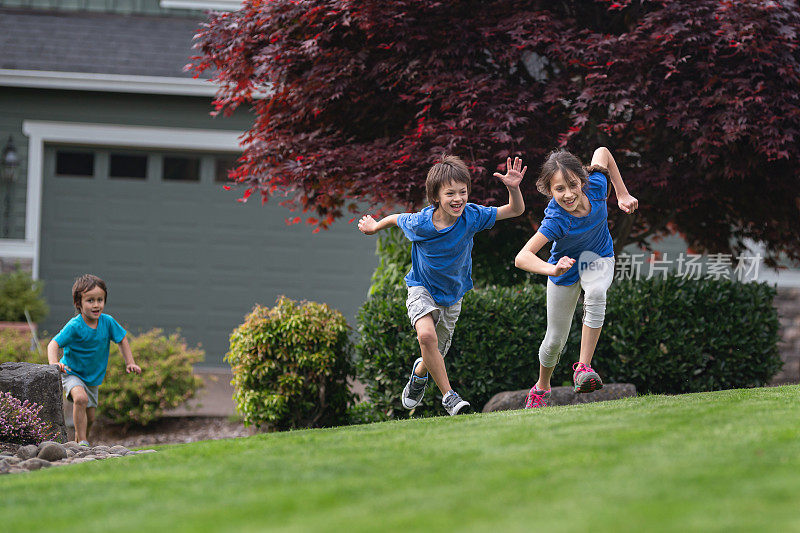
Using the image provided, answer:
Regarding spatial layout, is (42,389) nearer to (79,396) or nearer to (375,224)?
(79,396)

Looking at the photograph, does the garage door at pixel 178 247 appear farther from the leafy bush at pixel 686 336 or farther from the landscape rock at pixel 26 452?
the landscape rock at pixel 26 452

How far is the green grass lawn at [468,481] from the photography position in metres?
2.85

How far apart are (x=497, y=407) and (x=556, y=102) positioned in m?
2.55

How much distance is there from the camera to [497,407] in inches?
269

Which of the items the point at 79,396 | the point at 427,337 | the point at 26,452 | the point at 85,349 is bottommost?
the point at 26,452

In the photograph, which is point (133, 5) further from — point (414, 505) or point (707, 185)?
point (414, 505)

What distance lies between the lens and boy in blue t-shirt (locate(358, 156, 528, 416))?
5.73 metres

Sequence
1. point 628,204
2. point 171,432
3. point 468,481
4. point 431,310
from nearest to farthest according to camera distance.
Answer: point 468,481 → point 628,204 → point 431,310 → point 171,432

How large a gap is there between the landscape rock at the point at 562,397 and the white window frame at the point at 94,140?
257 inches

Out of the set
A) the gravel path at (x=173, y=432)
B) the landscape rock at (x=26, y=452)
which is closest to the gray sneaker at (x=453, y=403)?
the landscape rock at (x=26, y=452)

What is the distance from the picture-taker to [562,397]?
22.4 ft

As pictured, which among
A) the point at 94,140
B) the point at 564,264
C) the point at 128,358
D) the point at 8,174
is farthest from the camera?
the point at 94,140

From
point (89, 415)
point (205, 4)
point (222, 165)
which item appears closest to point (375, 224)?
point (89, 415)

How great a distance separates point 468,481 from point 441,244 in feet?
8.76
